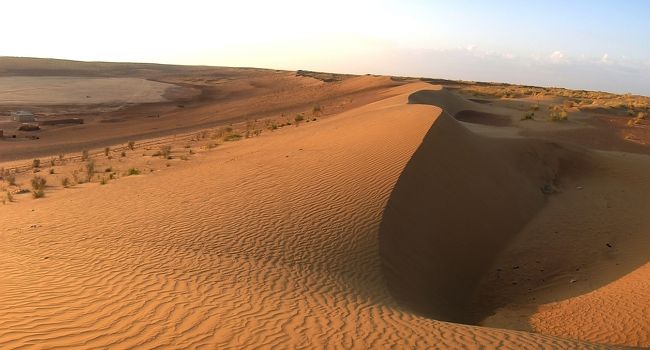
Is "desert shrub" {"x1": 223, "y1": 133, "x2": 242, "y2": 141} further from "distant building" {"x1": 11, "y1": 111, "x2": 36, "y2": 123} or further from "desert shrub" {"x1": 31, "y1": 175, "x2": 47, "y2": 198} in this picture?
"distant building" {"x1": 11, "y1": 111, "x2": 36, "y2": 123}

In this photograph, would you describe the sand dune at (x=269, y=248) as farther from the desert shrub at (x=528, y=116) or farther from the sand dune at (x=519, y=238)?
the desert shrub at (x=528, y=116)

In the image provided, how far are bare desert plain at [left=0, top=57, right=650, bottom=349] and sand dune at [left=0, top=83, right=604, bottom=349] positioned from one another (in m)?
0.03

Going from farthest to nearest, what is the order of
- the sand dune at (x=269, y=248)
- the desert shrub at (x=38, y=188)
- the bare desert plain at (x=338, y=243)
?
1. the desert shrub at (x=38, y=188)
2. the bare desert plain at (x=338, y=243)
3. the sand dune at (x=269, y=248)

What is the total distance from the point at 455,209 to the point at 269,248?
4.59m

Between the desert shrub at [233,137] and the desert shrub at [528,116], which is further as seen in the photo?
the desert shrub at [528,116]

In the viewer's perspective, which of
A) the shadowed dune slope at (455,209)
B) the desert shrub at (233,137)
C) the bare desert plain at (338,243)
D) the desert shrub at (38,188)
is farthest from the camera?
the desert shrub at (233,137)

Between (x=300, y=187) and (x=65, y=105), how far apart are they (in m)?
31.4

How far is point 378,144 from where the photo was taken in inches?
539

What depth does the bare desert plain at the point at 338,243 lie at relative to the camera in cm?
543

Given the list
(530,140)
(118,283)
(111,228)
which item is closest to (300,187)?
(111,228)

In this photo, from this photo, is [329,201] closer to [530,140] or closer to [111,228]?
[111,228]

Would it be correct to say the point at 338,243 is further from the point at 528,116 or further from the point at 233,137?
the point at 528,116

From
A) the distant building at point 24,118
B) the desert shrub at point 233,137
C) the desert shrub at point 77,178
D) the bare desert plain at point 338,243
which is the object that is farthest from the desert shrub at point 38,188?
the distant building at point 24,118

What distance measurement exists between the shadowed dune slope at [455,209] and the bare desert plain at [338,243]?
45 millimetres
